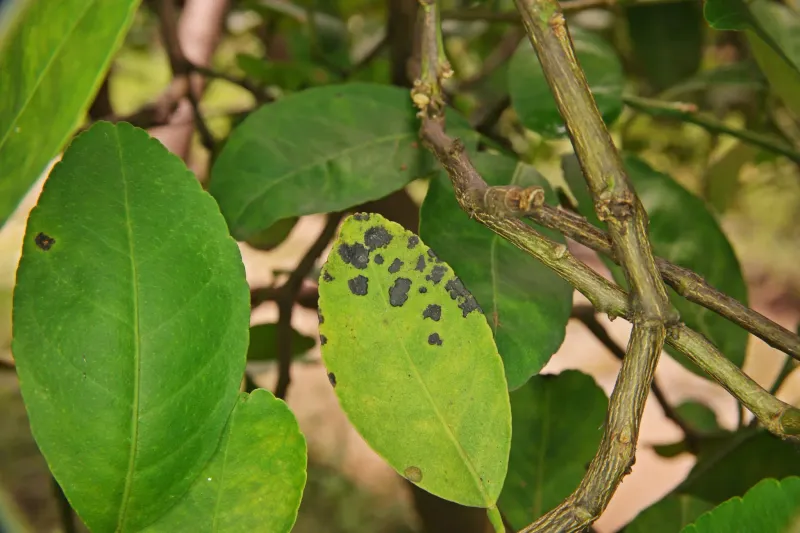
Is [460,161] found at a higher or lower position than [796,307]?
higher

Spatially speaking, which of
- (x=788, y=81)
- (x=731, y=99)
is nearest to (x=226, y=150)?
(x=788, y=81)

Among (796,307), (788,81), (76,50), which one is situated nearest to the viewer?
(76,50)

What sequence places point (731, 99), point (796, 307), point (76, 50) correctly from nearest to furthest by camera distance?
point (76, 50), point (731, 99), point (796, 307)

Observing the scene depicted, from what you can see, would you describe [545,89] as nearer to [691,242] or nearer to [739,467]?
[691,242]

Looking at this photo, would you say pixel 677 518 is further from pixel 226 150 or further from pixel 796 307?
pixel 796 307

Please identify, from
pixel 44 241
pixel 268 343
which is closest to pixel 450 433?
pixel 44 241

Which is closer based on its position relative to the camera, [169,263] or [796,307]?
[169,263]

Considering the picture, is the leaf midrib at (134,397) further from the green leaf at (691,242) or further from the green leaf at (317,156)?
the green leaf at (691,242)
